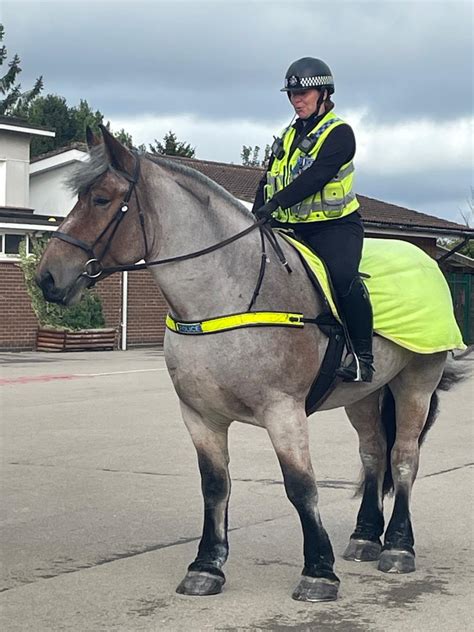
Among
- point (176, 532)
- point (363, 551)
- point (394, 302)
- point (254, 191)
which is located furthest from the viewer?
point (254, 191)

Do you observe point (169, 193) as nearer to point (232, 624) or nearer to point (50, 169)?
point (232, 624)

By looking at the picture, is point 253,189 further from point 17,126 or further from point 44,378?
point 44,378

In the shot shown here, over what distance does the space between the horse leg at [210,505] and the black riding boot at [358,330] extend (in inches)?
30.1

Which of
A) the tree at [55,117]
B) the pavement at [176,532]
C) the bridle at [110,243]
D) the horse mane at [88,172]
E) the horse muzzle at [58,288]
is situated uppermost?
the tree at [55,117]

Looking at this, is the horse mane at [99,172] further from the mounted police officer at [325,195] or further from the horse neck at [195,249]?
the mounted police officer at [325,195]

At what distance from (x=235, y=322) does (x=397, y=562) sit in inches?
74.1

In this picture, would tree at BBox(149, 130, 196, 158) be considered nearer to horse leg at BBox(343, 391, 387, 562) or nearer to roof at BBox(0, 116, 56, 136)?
roof at BBox(0, 116, 56, 136)

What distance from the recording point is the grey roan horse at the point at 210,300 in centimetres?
545

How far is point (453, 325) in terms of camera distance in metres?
6.80

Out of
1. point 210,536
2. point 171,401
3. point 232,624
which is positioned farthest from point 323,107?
point 171,401

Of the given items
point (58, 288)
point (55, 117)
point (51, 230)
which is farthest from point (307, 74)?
point (55, 117)

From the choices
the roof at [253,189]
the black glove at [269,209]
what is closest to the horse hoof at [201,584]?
the black glove at [269,209]

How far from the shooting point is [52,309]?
27.0m

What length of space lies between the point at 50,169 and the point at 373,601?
33.4 metres
